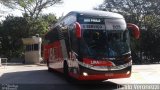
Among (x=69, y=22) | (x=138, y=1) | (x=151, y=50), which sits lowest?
(x=151, y=50)

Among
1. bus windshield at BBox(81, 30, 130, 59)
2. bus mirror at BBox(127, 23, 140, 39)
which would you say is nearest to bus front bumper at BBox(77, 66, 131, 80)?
bus windshield at BBox(81, 30, 130, 59)

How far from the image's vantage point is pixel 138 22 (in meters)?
58.6

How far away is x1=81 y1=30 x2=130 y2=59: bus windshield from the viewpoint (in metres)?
14.5

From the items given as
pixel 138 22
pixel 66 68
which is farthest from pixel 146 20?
pixel 66 68

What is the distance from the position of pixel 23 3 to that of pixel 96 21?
159ft

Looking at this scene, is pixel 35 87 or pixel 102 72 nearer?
pixel 102 72

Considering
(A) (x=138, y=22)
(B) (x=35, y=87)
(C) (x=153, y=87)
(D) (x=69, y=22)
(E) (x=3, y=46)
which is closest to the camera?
(C) (x=153, y=87)

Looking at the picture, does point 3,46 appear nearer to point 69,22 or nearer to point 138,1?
point 138,1

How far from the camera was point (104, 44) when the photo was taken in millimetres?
14602

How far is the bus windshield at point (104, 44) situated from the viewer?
14.5m

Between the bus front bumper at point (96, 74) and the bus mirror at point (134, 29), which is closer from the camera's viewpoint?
the bus front bumper at point (96, 74)

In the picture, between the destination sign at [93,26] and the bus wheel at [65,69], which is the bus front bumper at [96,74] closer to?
the destination sign at [93,26]

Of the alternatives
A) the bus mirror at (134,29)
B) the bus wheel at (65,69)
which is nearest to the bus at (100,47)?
the bus mirror at (134,29)

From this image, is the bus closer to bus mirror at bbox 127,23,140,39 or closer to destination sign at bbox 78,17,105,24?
destination sign at bbox 78,17,105,24
